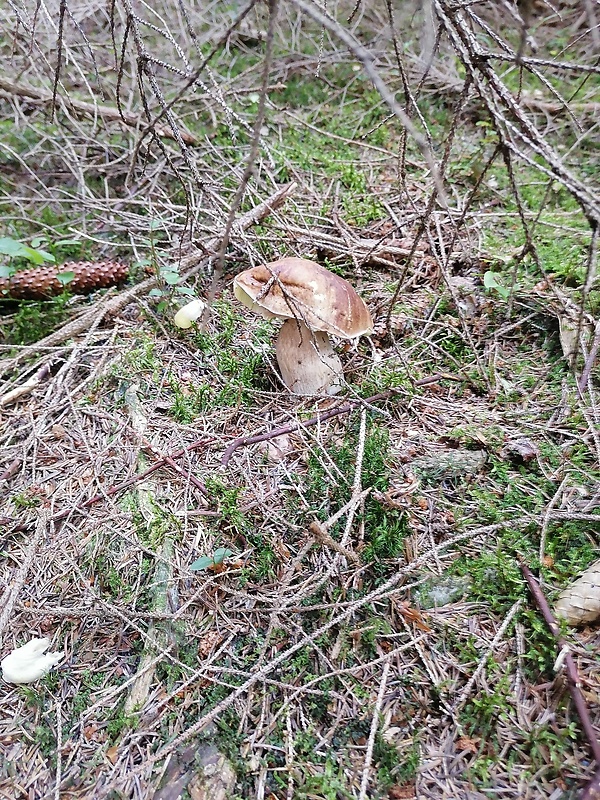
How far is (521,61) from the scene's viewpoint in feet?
3.14

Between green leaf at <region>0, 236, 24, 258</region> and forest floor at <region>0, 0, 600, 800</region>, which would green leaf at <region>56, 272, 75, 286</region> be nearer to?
forest floor at <region>0, 0, 600, 800</region>

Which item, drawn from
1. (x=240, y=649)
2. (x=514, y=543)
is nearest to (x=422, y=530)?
(x=514, y=543)

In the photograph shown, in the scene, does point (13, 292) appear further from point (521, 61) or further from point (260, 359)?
point (521, 61)

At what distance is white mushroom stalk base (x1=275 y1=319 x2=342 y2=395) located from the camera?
223cm

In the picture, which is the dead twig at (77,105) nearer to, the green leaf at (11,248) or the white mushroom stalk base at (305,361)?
the green leaf at (11,248)

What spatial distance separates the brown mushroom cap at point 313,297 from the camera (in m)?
2.01

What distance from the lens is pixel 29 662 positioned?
1.55 m

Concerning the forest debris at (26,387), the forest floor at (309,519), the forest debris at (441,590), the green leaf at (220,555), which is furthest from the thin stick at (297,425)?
the forest debris at (26,387)

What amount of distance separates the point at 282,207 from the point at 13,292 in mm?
1618

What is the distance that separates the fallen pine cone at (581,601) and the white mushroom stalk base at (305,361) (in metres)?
1.15

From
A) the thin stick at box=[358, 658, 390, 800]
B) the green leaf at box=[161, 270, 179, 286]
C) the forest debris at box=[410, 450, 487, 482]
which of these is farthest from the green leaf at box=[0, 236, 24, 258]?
the thin stick at box=[358, 658, 390, 800]

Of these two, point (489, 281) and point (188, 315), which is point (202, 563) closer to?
point (188, 315)

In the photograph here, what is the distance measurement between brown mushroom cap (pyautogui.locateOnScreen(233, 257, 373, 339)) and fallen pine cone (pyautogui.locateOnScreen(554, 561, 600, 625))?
1161 mm

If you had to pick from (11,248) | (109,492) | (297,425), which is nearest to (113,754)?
(109,492)
